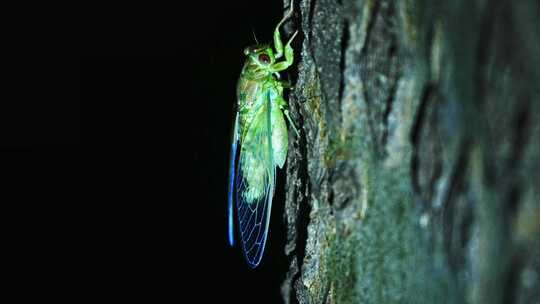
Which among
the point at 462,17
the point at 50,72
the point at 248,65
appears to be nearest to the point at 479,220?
the point at 462,17

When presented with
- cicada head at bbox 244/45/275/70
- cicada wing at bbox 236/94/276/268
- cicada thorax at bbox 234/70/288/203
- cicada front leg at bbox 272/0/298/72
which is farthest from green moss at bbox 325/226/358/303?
cicada head at bbox 244/45/275/70

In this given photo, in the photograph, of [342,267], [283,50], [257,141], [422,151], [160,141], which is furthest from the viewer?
[160,141]

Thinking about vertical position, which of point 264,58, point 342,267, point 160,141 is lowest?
point 342,267

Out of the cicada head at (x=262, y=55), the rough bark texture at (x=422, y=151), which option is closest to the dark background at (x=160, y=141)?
the cicada head at (x=262, y=55)

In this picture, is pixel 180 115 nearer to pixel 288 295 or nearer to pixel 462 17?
pixel 288 295

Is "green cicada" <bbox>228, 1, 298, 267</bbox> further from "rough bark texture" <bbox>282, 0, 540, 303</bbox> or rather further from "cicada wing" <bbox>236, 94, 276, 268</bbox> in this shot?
"rough bark texture" <bbox>282, 0, 540, 303</bbox>

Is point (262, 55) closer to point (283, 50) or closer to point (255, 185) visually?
point (283, 50)

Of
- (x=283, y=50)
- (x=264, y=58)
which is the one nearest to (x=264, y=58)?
(x=264, y=58)
